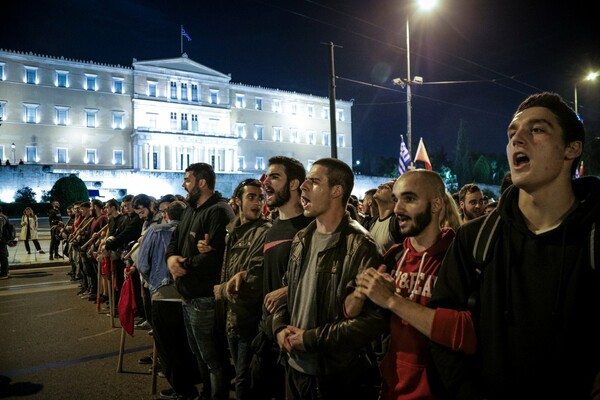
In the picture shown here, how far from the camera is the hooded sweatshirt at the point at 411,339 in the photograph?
7.85 feet

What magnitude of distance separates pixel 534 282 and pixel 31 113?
63.9 m

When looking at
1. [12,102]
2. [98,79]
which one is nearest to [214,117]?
[98,79]

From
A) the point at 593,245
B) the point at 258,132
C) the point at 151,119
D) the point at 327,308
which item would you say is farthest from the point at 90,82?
the point at 593,245

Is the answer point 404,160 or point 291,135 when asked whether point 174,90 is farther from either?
point 404,160

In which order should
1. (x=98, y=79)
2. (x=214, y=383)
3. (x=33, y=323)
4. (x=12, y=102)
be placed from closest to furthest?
(x=214, y=383) < (x=33, y=323) < (x=12, y=102) < (x=98, y=79)

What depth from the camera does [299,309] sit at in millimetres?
2848

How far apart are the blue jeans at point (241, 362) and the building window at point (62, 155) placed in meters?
59.4

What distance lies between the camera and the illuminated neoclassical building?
53.7m

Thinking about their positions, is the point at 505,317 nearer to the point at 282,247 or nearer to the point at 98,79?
the point at 282,247

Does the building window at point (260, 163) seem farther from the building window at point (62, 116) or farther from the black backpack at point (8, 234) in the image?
the black backpack at point (8, 234)

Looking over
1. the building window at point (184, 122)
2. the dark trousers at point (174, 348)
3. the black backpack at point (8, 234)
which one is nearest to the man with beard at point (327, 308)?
the dark trousers at point (174, 348)

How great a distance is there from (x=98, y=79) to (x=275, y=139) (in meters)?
27.6

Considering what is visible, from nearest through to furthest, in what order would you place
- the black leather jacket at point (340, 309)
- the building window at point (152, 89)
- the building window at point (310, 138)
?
the black leather jacket at point (340, 309), the building window at point (152, 89), the building window at point (310, 138)

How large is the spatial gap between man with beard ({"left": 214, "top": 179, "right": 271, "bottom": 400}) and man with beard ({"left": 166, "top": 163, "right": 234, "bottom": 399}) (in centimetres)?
24
